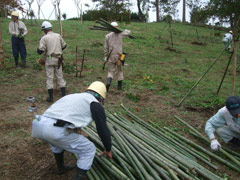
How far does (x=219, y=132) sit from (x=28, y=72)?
20.7 ft

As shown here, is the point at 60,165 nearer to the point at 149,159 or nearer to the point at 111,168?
the point at 111,168

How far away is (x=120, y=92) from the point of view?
6.45 meters

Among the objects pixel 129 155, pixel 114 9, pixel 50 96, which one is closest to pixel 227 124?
→ pixel 129 155

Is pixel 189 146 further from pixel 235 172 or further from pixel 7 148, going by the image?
pixel 7 148

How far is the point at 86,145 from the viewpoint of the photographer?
2.62 metres

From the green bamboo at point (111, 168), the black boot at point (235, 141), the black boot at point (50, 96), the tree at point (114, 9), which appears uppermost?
the tree at point (114, 9)

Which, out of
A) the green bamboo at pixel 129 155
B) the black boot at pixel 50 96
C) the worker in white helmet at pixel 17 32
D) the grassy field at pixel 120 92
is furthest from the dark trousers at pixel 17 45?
the green bamboo at pixel 129 155

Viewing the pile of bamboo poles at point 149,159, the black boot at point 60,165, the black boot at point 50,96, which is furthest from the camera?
the black boot at point 50,96

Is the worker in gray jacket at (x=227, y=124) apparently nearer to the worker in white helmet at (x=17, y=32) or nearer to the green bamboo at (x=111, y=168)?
the green bamboo at (x=111, y=168)

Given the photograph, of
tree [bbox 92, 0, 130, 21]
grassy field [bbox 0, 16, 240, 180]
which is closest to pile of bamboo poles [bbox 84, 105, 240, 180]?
grassy field [bbox 0, 16, 240, 180]

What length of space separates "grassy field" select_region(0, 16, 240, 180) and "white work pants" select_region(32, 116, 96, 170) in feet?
1.97

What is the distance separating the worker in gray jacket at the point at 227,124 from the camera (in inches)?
131

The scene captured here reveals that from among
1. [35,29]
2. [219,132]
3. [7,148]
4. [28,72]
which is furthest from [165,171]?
[35,29]

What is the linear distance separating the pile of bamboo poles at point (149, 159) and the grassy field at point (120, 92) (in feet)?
1.39
